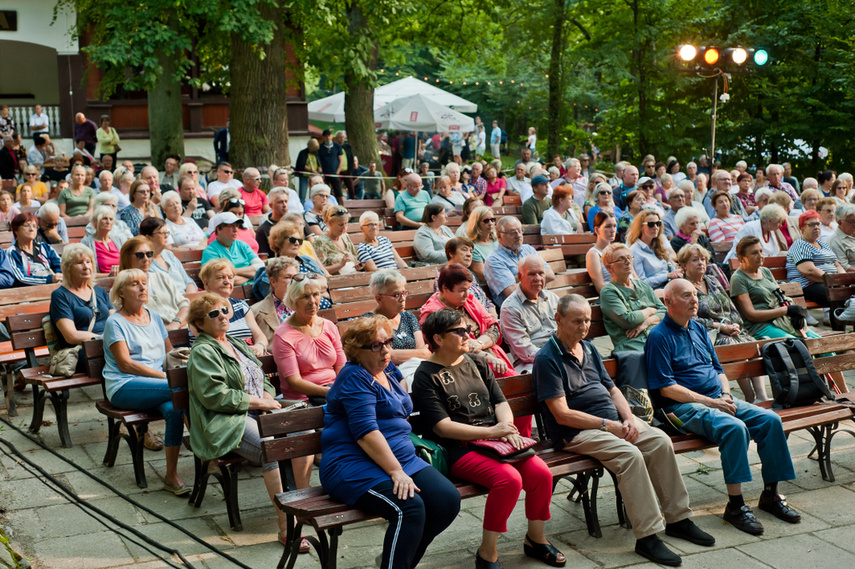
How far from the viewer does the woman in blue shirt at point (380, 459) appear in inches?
185

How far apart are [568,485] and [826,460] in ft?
5.88

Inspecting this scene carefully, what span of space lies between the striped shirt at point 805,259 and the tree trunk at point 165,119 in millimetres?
12868

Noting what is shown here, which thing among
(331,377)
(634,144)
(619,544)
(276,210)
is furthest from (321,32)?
(619,544)

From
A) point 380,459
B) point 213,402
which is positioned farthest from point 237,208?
point 380,459

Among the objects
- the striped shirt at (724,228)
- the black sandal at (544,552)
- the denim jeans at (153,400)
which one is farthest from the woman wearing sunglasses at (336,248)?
the striped shirt at (724,228)

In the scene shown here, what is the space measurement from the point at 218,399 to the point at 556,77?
17296mm

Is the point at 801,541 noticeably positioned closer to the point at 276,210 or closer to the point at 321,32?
the point at 276,210

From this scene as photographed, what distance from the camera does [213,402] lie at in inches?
220

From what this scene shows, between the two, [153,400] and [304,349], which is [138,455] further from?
[304,349]

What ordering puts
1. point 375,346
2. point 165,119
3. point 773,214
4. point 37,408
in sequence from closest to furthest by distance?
point 375,346, point 37,408, point 773,214, point 165,119

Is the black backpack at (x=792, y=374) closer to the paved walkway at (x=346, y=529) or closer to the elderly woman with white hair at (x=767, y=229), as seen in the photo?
the paved walkway at (x=346, y=529)

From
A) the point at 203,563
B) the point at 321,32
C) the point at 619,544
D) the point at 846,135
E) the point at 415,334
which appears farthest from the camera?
the point at 846,135

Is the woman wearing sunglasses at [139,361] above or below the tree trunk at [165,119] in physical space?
below

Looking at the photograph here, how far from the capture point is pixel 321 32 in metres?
19.8
